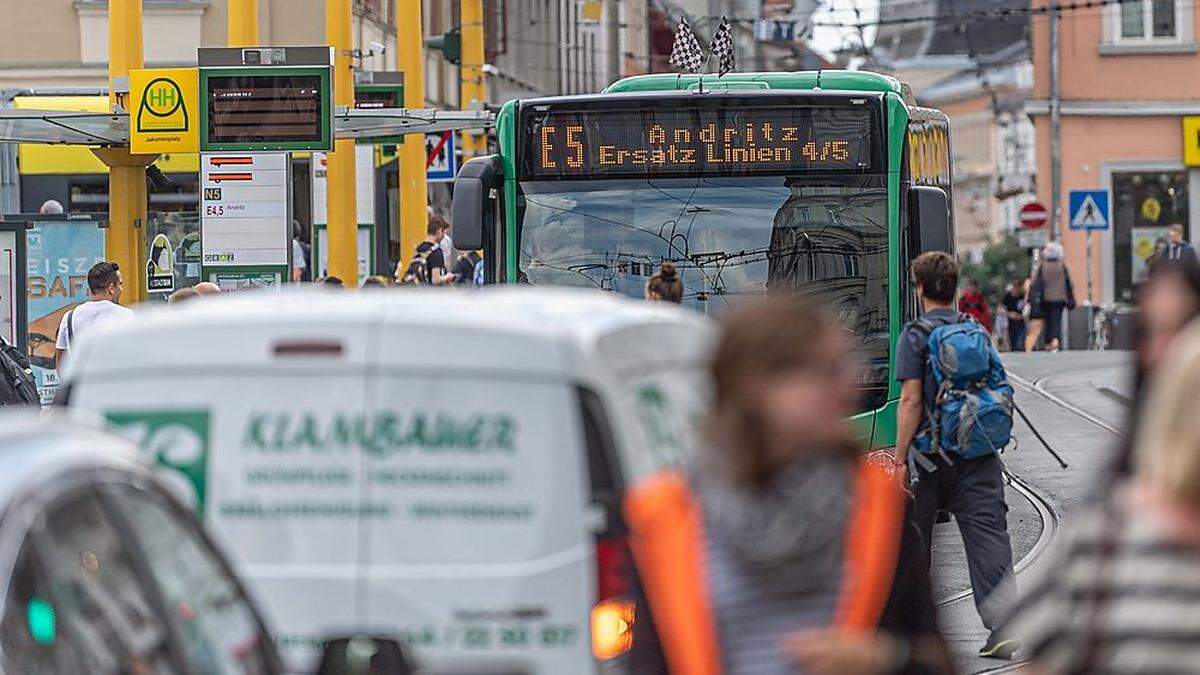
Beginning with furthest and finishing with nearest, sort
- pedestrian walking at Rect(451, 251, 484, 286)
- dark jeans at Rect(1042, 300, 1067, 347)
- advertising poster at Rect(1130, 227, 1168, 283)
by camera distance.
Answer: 1. advertising poster at Rect(1130, 227, 1168, 283)
2. dark jeans at Rect(1042, 300, 1067, 347)
3. pedestrian walking at Rect(451, 251, 484, 286)

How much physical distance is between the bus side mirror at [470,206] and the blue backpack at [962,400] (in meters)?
3.47

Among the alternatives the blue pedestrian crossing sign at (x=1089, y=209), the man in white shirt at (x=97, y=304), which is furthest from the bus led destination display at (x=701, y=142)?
the blue pedestrian crossing sign at (x=1089, y=209)

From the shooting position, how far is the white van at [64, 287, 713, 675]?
5625mm

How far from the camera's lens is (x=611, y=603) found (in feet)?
19.1

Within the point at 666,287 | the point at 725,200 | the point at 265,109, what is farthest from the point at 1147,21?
the point at 666,287

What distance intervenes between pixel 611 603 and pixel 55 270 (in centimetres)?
1480

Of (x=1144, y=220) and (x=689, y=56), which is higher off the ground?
(x=689, y=56)

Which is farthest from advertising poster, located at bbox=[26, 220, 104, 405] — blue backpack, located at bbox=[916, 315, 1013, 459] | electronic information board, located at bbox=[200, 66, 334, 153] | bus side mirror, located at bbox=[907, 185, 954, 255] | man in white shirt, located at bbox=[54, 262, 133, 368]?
blue backpack, located at bbox=[916, 315, 1013, 459]

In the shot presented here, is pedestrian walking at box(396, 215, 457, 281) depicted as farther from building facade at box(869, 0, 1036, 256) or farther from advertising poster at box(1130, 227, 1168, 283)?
building facade at box(869, 0, 1036, 256)

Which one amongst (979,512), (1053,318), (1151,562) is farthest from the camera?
(1053,318)

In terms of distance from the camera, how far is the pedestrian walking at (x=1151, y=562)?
11.9 feet

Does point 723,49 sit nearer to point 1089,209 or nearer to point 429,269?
point 429,269

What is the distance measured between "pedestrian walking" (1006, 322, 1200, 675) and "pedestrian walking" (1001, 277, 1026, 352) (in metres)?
37.6

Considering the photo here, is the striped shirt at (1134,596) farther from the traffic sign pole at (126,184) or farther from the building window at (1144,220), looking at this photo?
the building window at (1144,220)
